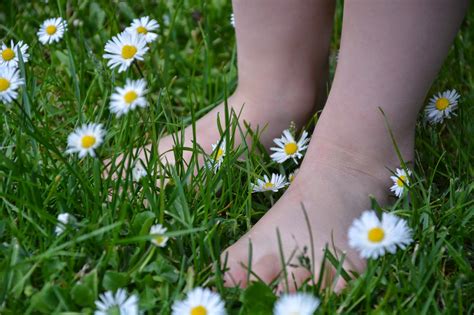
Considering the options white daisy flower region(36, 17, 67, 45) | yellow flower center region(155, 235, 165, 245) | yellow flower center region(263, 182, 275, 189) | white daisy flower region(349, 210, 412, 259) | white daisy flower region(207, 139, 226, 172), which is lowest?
white daisy flower region(349, 210, 412, 259)

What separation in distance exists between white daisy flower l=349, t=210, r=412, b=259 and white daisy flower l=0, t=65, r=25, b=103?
432mm

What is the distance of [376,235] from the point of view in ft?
2.66

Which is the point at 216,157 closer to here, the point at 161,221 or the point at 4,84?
the point at 161,221

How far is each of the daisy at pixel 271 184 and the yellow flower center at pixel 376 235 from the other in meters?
0.31

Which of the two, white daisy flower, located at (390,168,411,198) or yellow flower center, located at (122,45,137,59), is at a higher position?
yellow flower center, located at (122,45,137,59)

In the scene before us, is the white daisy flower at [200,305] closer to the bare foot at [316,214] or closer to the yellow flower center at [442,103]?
the bare foot at [316,214]

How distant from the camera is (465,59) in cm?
152

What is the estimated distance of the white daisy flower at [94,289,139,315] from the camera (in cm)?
81

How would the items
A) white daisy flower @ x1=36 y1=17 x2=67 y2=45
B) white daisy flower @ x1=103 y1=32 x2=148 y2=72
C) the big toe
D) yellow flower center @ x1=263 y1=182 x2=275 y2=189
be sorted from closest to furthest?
the big toe
white daisy flower @ x1=103 y1=32 x2=148 y2=72
yellow flower center @ x1=263 y1=182 x2=275 y2=189
white daisy flower @ x1=36 y1=17 x2=67 y2=45

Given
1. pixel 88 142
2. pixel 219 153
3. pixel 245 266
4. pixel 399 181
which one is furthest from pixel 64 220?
pixel 399 181

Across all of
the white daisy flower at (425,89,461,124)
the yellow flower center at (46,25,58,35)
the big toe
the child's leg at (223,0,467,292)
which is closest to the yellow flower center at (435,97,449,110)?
the white daisy flower at (425,89,461,124)

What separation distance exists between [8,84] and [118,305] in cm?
31

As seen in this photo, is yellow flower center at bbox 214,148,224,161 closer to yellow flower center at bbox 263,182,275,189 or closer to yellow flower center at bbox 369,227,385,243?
yellow flower center at bbox 263,182,275,189

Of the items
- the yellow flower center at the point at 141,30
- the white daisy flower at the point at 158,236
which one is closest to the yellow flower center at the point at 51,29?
the yellow flower center at the point at 141,30
